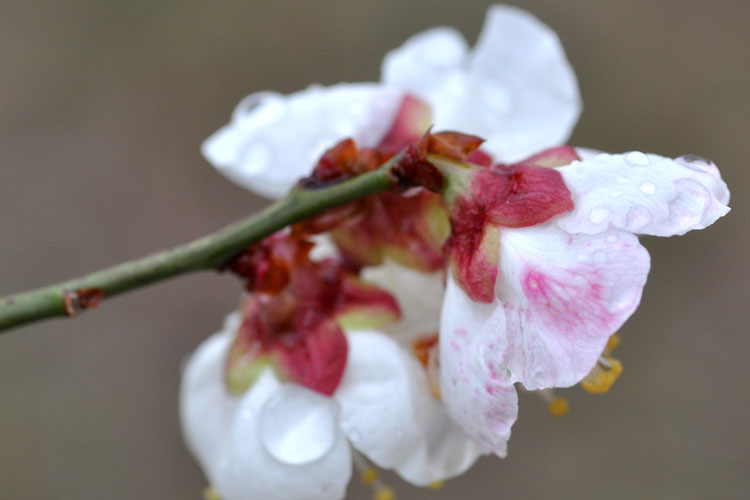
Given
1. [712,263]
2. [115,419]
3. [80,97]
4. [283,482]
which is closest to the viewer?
[283,482]

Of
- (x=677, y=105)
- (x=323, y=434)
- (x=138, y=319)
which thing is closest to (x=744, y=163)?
(x=677, y=105)

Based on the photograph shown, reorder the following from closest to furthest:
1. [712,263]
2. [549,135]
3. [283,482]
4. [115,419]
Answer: [283,482] → [549,135] → [115,419] → [712,263]

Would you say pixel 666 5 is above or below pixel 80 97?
Result: below

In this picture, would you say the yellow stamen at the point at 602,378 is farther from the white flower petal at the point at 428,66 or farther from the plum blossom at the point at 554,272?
the white flower petal at the point at 428,66

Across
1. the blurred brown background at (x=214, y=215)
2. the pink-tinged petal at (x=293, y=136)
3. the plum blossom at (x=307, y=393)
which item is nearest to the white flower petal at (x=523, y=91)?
the pink-tinged petal at (x=293, y=136)

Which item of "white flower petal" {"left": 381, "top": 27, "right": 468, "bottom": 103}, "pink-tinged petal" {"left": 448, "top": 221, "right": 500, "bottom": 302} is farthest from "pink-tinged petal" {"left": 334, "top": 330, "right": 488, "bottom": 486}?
"white flower petal" {"left": 381, "top": 27, "right": 468, "bottom": 103}

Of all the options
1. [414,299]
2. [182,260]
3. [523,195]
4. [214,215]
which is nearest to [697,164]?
[523,195]

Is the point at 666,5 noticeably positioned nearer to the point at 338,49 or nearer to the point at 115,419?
the point at 338,49
